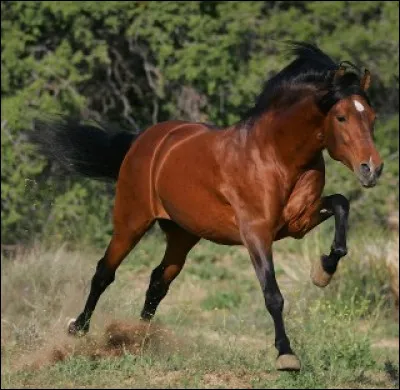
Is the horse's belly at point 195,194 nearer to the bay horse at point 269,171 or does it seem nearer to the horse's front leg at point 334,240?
the bay horse at point 269,171

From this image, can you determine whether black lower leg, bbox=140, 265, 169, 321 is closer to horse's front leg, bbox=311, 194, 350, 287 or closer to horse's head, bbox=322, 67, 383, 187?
horse's front leg, bbox=311, 194, 350, 287

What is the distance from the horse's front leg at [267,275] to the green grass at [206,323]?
0.38 metres

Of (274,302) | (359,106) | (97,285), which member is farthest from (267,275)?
(97,285)

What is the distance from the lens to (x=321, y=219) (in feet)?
23.2

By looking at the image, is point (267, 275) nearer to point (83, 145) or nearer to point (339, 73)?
point (339, 73)

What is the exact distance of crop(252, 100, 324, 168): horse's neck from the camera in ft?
22.5

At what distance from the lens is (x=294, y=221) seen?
23.0 ft

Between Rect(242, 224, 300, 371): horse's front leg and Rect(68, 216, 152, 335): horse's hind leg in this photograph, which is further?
Rect(68, 216, 152, 335): horse's hind leg

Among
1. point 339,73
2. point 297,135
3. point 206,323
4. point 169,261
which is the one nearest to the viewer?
point 339,73

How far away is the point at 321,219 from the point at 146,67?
23.8 feet

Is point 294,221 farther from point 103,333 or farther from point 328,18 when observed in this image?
point 328,18

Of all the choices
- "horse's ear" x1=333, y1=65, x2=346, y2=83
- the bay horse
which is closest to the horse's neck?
the bay horse

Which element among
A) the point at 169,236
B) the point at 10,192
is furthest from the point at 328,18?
the point at 169,236

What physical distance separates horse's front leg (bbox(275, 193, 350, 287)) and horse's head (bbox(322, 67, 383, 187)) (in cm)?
45
